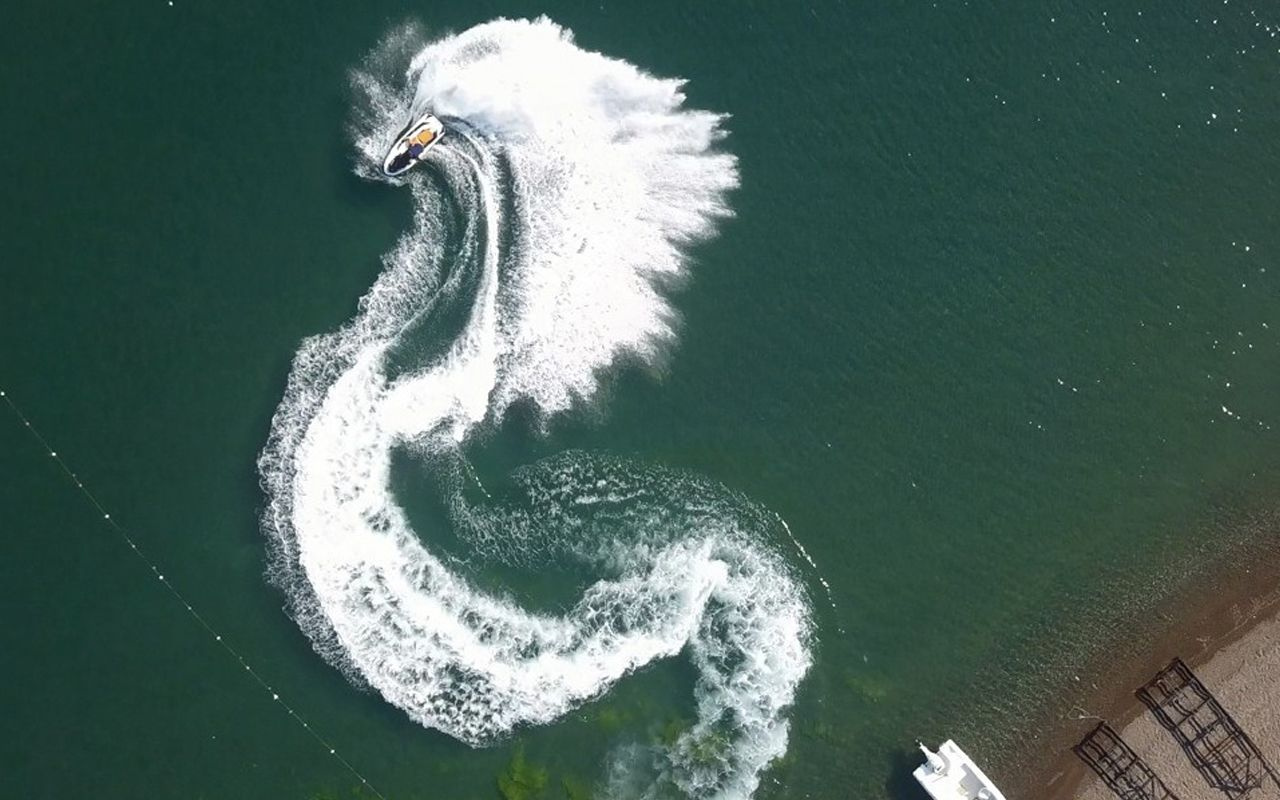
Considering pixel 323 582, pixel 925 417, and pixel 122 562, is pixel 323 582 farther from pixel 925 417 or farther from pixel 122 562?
pixel 925 417

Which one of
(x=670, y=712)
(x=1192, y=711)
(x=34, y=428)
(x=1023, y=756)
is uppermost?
(x=1192, y=711)

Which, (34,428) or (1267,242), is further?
(1267,242)

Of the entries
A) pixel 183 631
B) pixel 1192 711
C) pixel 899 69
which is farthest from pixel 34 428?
pixel 1192 711

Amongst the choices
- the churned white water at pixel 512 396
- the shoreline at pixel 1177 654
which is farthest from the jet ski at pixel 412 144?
the shoreline at pixel 1177 654

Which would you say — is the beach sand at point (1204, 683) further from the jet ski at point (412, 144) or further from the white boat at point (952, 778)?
the jet ski at point (412, 144)

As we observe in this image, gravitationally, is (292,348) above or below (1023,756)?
below

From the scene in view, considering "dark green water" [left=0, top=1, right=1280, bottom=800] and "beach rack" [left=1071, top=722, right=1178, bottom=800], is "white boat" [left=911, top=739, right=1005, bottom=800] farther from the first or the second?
"beach rack" [left=1071, top=722, right=1178, bottom=800]

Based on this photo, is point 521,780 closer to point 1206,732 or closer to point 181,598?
point 181,598
